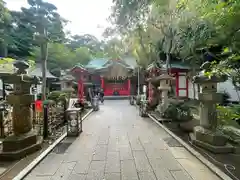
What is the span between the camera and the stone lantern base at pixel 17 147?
446 centimetres

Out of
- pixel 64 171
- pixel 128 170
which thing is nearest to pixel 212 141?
pixel 128 170

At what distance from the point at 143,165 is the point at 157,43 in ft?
44.4

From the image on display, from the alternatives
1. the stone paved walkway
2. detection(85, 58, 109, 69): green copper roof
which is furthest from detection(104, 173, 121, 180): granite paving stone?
detection(85, 58, 109, 69): green copper roof

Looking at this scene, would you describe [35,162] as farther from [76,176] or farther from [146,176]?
[146,176]

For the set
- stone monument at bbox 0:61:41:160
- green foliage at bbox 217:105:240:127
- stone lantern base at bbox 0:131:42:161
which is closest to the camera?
green foliage at bbox 217:105:240:127

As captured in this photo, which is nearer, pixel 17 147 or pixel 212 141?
pixel 17 147

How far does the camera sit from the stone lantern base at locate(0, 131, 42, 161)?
446cm

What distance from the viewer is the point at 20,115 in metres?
4.88

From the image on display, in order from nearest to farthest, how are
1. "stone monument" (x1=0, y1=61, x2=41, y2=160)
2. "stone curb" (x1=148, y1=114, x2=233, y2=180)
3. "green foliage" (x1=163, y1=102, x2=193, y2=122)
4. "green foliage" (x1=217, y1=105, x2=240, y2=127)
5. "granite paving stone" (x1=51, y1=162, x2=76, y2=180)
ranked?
1. "green foliage" (x1=217, y1=105, x2=240, y2=127)
2. "stone curb" (x1=148, y1=114, x2=233, y2=180)
3. "granite paving stone" (x1=51, y1=162, x2=76, y2=180)
4. "stone monument" (x1=0, y1=61, x2=41, y2=160)
5. "green foliage" (x1=163, y1=102, x2=193, y2=122)

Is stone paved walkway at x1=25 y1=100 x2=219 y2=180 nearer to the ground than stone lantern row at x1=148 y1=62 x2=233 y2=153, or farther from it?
nearer to the ground

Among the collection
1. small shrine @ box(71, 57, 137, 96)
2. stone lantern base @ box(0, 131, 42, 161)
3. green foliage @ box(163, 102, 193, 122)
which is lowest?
stone lantern base @ box(0, 131, 42, 161)

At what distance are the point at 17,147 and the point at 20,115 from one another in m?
0.76

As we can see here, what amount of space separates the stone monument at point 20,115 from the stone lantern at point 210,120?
4.31 metres

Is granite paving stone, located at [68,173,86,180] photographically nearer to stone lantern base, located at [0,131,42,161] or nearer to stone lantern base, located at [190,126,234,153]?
stone lantern base, located at [0,131,42,161]
